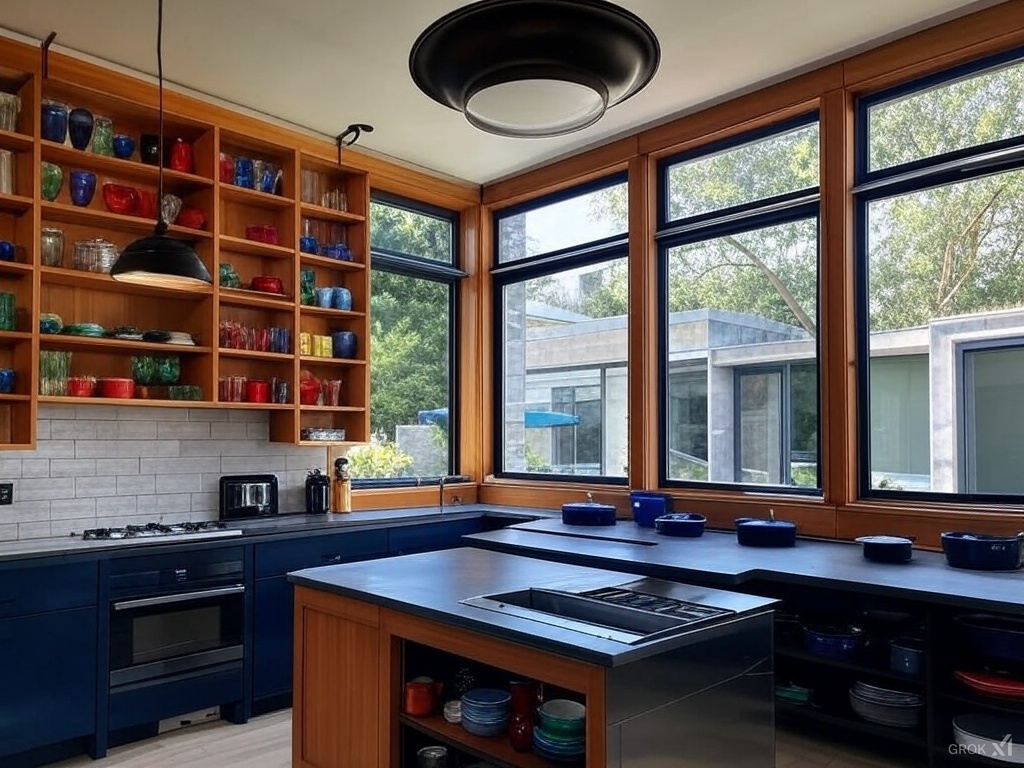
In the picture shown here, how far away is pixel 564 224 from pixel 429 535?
237 cm

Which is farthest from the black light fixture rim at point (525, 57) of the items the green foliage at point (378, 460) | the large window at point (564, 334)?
the green foliage at point (378, 460)

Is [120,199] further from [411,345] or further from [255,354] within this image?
[411,345]

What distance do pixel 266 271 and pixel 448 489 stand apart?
6.56 feet

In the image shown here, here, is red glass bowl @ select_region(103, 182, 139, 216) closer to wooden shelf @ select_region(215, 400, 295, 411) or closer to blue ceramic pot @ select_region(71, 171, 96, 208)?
blue ceramic pot @ select_region(71, 171, 96, 208)

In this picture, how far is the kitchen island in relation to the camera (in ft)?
6.52

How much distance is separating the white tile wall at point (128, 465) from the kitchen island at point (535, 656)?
1.72 m

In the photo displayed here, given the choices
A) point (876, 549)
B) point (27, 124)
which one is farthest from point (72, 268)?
→ point (876, 549)

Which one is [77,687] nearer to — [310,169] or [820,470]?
[310,169]

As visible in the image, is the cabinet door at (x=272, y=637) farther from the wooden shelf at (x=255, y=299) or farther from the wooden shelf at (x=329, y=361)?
the wooden shelf at (x=255, y=299)

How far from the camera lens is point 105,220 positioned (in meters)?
4.05

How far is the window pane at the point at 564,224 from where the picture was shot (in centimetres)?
533

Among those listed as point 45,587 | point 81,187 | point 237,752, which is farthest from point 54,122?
point 237,752

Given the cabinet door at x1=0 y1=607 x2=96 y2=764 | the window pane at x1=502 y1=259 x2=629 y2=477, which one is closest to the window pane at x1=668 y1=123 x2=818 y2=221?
the window pane at x1=502 y1=259 x2=629 y2=477

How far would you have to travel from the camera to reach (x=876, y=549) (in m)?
3.40
